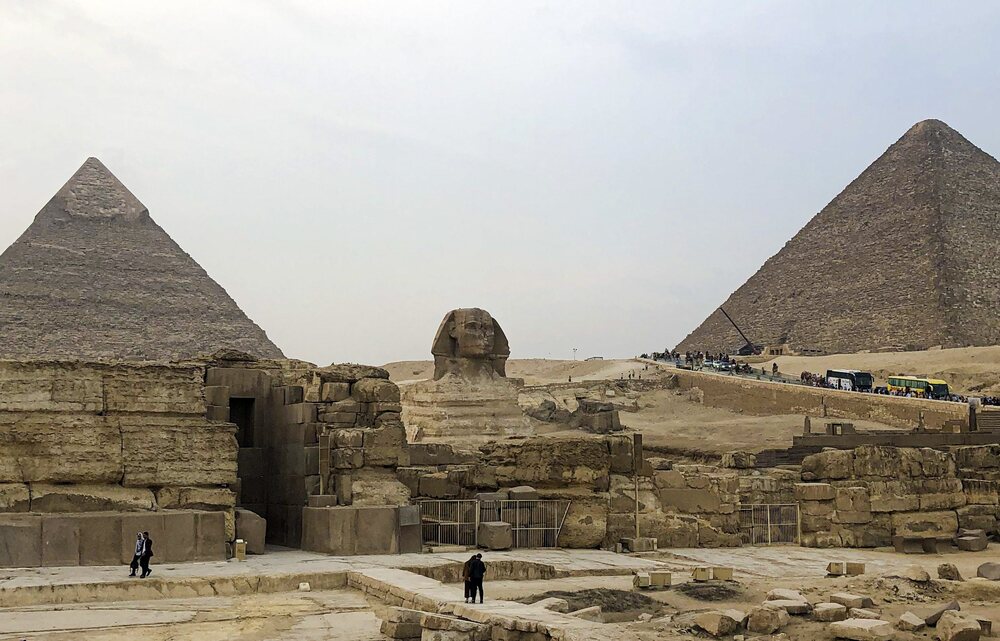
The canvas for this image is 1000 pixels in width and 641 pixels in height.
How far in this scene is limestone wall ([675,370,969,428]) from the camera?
2928cm

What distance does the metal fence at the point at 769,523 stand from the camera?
12953 mm

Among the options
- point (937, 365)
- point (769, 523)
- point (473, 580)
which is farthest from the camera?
point (937, 365)

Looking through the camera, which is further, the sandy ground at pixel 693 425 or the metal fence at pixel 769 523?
the sandy ground at pixel 693 425

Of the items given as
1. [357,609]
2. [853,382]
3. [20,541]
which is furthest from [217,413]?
[853,382]

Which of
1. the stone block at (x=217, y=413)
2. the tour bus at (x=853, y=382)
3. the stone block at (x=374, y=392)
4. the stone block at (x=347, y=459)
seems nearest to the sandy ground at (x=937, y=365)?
the tour bus at (x=853, y=382)

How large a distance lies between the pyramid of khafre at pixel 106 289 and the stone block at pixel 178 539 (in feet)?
312

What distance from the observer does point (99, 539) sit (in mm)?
9609

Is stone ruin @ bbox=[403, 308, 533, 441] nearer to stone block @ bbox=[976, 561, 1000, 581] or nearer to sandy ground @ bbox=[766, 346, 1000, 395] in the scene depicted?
stone block @ bbox=[976, 561, 1000, 581]

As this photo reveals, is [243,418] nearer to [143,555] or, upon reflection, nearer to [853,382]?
[143,555]

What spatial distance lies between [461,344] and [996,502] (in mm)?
8687

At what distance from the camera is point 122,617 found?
311 inches

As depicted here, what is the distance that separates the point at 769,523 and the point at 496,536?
338 centimetres

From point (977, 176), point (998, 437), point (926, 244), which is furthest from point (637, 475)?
point (977, 176)

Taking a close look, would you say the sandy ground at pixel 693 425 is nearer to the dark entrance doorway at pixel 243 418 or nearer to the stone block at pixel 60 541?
the dark entrance doorway at pixel 243 418
